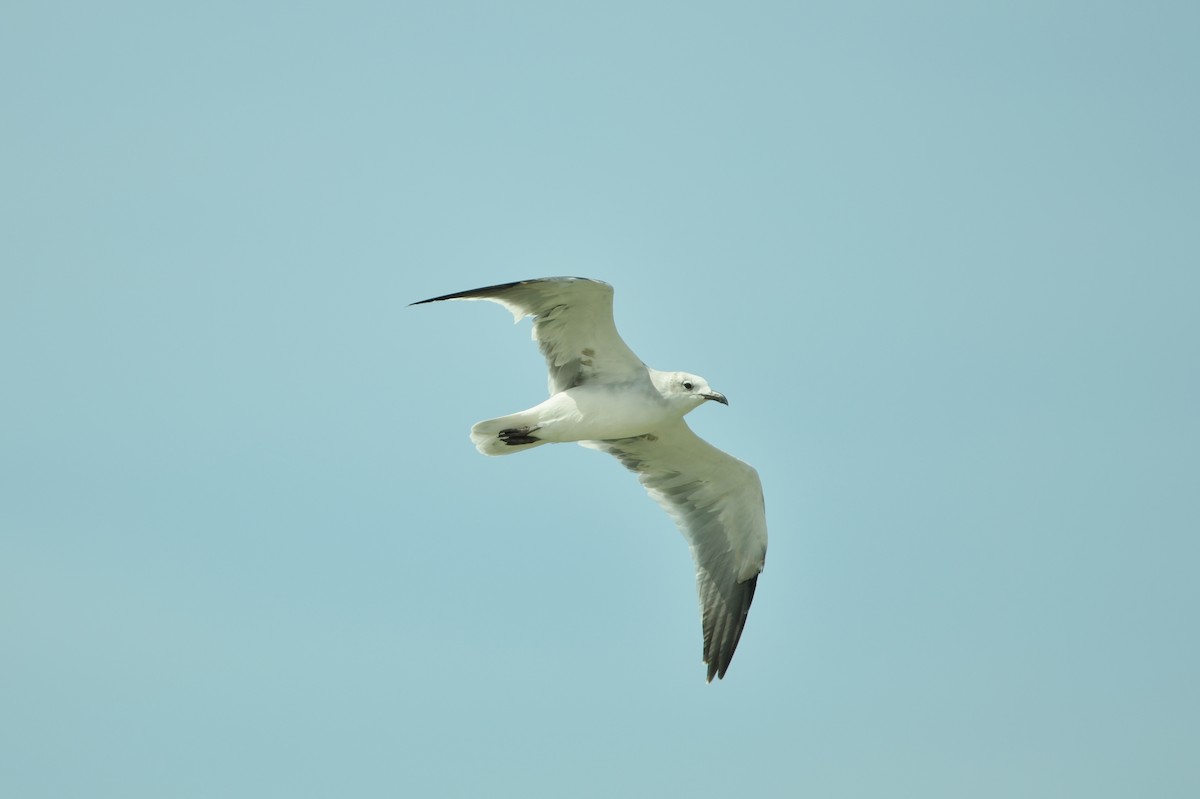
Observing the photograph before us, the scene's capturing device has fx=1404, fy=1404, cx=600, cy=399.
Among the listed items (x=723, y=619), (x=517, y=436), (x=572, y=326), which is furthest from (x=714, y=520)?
(x=572, y=326)

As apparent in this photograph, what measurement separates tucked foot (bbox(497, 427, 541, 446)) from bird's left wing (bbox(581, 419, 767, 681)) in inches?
68.6

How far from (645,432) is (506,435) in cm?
165

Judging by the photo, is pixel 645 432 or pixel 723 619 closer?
pixel 645 432

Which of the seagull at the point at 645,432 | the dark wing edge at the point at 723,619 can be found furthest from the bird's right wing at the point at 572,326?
the dark wing edge at the point at 723,619

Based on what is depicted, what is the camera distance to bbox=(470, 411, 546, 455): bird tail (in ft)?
49.1

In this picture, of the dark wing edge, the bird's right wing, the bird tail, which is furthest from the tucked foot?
the dark wing edge

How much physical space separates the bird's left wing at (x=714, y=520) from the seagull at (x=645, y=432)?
0.04 ft

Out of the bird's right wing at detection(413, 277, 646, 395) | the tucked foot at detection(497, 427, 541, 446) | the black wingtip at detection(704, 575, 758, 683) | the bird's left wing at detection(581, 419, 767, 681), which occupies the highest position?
the bird's right wing at detection(413, 277, 646, 395)

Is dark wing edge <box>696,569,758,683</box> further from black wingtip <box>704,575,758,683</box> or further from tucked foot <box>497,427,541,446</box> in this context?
tucked foot <box>497,427,541,446</box>

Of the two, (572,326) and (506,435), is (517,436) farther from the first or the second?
(572,326)

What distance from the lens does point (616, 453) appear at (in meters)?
16.8

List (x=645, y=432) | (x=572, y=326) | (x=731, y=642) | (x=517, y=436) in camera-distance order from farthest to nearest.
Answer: (x=731, y=642)
(x=645, y=432)
(x=517, y=436)
(x=572, y=326)

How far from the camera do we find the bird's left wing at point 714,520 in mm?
16453

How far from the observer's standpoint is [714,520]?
55.1 ft
